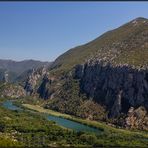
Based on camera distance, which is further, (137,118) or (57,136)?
(137,118)

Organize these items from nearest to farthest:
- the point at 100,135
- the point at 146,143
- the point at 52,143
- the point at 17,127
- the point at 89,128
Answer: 1. the point at 52,143
2. the point at 146,143
3. the point at 100,135
4. the point at 17,127
5. the point at 89,128

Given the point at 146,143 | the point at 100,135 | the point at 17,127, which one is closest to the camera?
the point at 146,143

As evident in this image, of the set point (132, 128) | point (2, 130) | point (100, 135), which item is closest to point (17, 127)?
point (2, 130)

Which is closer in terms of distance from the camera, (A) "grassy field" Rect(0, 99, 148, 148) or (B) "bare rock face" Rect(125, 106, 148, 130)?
(A) "grassy field" Rect(0, 99, 148, 148)

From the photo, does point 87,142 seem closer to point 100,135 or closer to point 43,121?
point 100,135

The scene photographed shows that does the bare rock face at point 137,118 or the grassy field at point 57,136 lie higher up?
the bare rock face at point 137,118

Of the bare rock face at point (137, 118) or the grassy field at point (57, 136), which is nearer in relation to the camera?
the grassy field at point (57, 136)

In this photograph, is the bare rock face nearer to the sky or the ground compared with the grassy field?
nearer to the sky

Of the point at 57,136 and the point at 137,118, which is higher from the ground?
the point at 137,118
